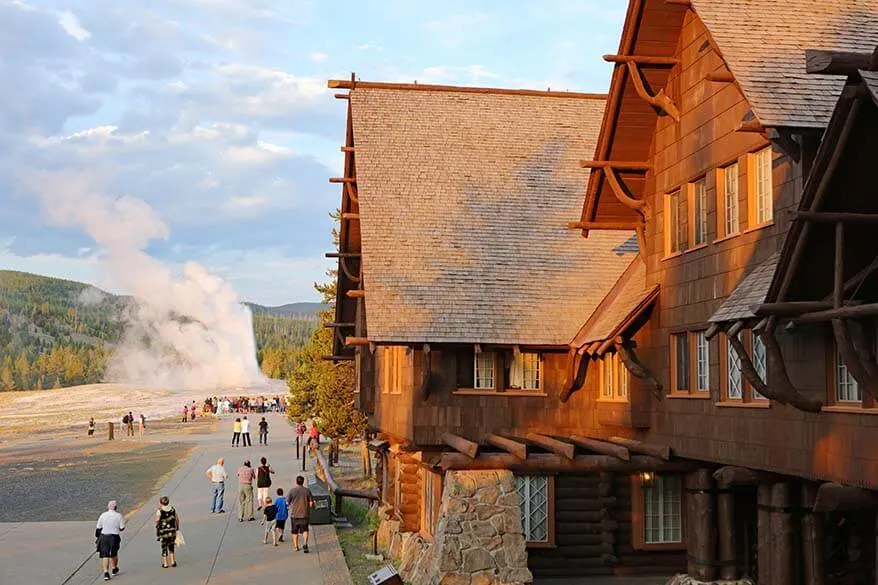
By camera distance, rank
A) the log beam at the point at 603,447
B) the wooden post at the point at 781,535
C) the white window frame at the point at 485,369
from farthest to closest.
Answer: the white window frame at the point at 485,369, the log beam at the point at 603,447, the wooden post at the point at 781,535

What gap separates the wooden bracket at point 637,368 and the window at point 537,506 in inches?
197

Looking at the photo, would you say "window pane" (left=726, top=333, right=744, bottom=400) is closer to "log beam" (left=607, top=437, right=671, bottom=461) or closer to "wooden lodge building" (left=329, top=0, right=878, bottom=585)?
"wooden lodge building" (left=329, top=0, right=878, bottom=585)

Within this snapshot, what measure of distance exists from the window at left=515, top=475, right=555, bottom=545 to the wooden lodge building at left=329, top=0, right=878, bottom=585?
0.05 metres

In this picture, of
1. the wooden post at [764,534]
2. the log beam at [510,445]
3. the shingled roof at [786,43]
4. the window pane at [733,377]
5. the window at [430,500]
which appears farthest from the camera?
the window at [430,500]

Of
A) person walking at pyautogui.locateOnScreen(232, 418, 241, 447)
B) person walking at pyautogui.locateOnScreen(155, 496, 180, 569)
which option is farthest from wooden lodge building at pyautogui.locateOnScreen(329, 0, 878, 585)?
person walking at pyautogui.locateOnScreen(232, 418, 241, 447)

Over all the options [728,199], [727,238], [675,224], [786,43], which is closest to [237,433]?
[675,224]

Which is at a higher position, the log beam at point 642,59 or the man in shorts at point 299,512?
the log beam at point 642,59

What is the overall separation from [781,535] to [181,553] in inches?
646

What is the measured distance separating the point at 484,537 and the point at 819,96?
10.5 metres

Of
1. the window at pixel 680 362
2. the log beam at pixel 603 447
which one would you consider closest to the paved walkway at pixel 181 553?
the log beam at pixel 603 447

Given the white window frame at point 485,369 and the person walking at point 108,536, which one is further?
the person walking at point 108,536

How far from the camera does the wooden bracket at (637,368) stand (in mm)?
19141

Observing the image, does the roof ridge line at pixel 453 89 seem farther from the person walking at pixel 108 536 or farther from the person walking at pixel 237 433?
the person walking at pixel 237 433

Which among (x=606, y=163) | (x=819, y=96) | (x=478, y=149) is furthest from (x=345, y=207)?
(x=819, y=96)
